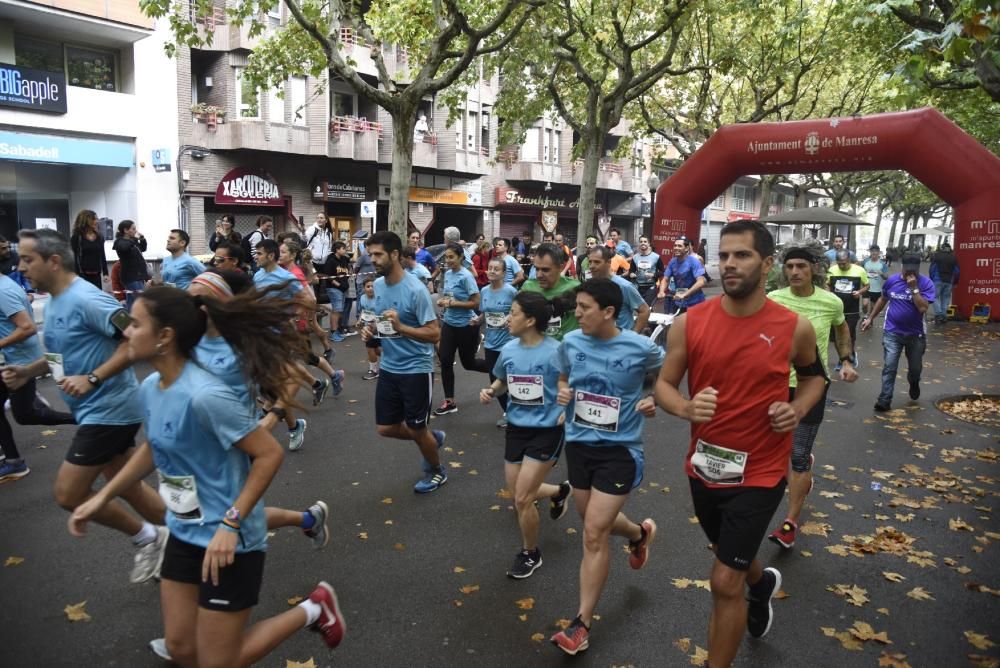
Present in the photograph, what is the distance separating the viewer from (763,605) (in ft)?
12.1

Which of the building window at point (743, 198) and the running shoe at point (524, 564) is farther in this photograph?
the building window at point (743, 198)

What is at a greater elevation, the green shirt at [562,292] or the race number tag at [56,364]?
the green shirt at [562,292]

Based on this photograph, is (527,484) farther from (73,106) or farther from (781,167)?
(73,106)

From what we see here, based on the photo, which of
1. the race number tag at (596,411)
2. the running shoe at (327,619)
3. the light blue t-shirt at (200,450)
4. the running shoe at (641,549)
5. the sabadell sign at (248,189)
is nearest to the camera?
the light blue t-shirt at (200,450)

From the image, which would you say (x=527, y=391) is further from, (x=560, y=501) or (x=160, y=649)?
(x=160, y=649)

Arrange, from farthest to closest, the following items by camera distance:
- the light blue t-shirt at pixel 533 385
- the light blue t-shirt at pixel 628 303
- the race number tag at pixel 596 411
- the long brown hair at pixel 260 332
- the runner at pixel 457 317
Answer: the runner at pixel 457 317, the light blue t-shirt at pixel 628 303, the light blue t-shirt at pixel 533 385, the race number tag at pixel 596 411, the long brown hair at pixel 260 332

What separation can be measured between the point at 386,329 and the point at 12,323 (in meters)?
2.63

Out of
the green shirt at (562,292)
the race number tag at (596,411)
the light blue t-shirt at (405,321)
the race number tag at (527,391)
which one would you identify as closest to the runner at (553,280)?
the green shirt at (562,292)

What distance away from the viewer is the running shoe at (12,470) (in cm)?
581

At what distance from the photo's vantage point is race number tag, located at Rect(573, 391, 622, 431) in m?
3.72

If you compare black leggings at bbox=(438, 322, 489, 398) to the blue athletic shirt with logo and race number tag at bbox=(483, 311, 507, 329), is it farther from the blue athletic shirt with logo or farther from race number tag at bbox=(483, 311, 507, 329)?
the blue athletic shirt with logo

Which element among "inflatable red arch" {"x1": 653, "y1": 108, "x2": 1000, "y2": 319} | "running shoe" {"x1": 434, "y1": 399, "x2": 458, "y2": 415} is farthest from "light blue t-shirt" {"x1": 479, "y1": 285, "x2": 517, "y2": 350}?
"inflatable red arch" {"x1": 653, "y1": 108, "x2": 1000, "y2": 319}

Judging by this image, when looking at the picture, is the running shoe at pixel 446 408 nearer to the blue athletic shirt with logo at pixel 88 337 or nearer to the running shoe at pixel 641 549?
the running shoe at pixel 641 549

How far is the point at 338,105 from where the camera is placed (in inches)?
1000
